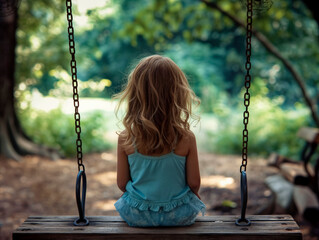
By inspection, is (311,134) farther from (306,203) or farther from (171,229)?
(171,229)

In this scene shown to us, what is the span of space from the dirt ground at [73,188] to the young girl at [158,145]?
2242 millimetres

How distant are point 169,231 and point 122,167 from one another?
0.43m

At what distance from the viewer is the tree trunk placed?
5.79 m

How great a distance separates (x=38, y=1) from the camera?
7.00 metres

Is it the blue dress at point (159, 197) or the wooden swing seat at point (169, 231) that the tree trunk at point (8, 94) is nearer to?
the wooden swing seat at point (169, 231)

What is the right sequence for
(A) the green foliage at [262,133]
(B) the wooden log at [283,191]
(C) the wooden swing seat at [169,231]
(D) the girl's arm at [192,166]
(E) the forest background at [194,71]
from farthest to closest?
(A) the green foliage at [262,133]
(E) the forest background at [194,71]
(B) the wooden log at [283,191]
(D) the girl's arm at [192,166]
(C) the wooden swing seat at [169,231]

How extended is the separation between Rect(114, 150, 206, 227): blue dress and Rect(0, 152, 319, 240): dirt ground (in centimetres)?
222

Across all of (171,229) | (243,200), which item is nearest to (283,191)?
(243,200)

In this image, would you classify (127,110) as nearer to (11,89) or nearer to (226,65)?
(11,89)

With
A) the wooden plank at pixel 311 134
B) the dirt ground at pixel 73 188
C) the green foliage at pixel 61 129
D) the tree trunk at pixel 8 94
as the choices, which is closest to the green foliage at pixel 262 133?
the dirt ground at pixel 73 188

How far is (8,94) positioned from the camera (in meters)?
5.99

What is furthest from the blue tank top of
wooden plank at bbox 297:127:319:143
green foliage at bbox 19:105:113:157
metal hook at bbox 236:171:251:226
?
green foliage at bbox 19:105:113:157

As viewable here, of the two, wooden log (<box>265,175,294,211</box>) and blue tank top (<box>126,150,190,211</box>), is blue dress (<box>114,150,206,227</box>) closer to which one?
blue tank top (<box>126,150,190,211</box>)

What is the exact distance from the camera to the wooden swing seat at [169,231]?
1804 mm
